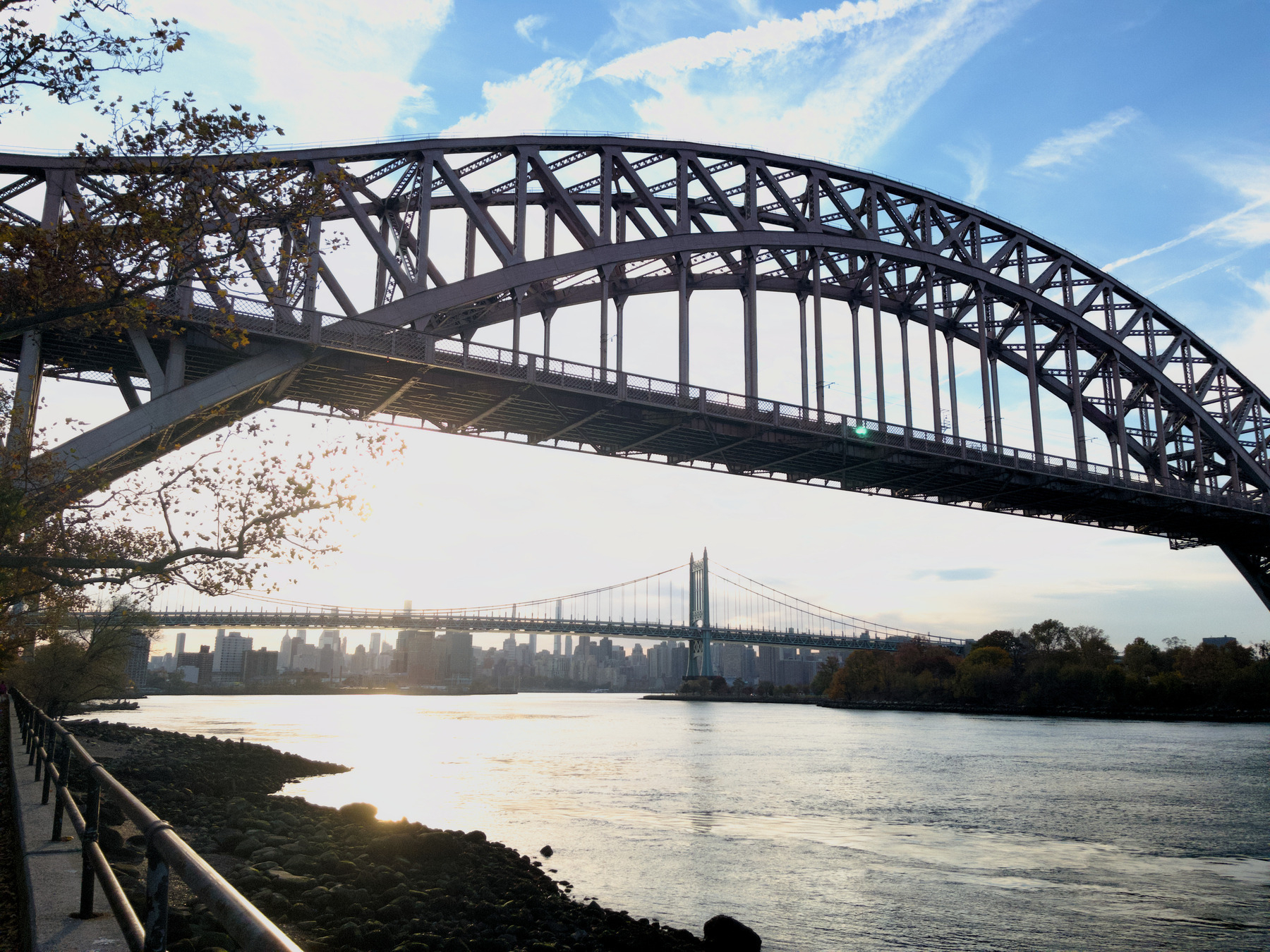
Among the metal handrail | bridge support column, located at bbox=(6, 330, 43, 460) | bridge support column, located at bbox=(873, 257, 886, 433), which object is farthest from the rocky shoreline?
bridge support column, located at bbox=(873, 257, 886, 433)

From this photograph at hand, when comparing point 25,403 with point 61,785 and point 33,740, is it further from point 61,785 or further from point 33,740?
point 61,785

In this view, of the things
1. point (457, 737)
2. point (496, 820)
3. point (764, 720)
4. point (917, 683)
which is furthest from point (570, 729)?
point (917, 683)

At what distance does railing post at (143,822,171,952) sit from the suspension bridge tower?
146991 millimetres

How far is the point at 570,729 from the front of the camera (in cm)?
7644

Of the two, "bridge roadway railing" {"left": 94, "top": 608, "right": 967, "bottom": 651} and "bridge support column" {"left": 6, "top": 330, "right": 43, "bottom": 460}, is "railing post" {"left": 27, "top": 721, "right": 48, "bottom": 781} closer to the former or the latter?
"bridge support column" {"left": 6, "top": 330, "right": 43, "bottom": 460}

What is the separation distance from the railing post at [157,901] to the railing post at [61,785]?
5.24m

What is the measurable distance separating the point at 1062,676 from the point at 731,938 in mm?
90433

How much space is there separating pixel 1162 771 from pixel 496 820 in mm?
29827

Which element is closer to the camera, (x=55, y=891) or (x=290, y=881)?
(x=55, y=891)

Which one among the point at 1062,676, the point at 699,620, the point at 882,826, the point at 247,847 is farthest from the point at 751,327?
the point at 699,620

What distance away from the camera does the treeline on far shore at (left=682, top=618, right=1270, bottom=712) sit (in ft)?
285

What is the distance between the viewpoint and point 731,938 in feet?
A: 46.0

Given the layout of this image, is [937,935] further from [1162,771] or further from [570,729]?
[570,729]

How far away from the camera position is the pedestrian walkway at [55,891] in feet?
17.4
